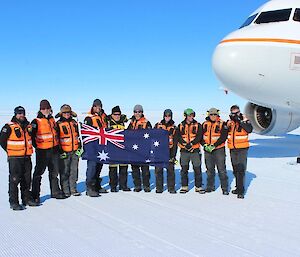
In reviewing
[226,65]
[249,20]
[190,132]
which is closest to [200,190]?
[190,132]

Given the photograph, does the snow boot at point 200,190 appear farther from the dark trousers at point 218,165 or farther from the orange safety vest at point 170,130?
the orange safety vest at point 170,130

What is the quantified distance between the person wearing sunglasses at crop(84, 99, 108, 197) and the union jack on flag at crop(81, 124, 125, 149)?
0.11 metres

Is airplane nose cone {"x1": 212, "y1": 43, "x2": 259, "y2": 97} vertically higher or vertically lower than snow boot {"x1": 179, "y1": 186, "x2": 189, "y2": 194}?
higher

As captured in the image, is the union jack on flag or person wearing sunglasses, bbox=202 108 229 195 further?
the union jack on flag

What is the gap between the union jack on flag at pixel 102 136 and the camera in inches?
317

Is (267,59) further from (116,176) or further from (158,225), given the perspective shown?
(158,225)

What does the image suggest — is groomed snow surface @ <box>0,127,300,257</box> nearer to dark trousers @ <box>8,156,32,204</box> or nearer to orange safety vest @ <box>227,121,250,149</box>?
dark trousers @ <box>8,156,32,204</box>

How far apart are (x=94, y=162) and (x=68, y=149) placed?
0.64 m

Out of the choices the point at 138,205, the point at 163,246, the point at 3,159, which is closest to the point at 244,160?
the point at 138,205

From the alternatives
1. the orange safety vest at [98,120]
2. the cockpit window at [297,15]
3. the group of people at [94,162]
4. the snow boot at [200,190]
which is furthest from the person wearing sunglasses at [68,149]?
the cockpit window at [297,15]

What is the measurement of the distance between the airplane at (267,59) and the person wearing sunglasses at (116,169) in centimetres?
359

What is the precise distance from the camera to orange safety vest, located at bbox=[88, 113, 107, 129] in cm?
817

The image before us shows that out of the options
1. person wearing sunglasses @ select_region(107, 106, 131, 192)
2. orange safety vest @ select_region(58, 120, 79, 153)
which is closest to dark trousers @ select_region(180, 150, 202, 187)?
person wearing sunglasses @ select_region(107, 106, 131, 192)

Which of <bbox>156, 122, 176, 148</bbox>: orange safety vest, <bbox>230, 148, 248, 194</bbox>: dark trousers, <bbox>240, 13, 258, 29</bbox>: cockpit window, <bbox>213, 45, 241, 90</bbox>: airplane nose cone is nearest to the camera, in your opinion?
<bbox>230, 148, 248, 194</bbox>: dark trousers
